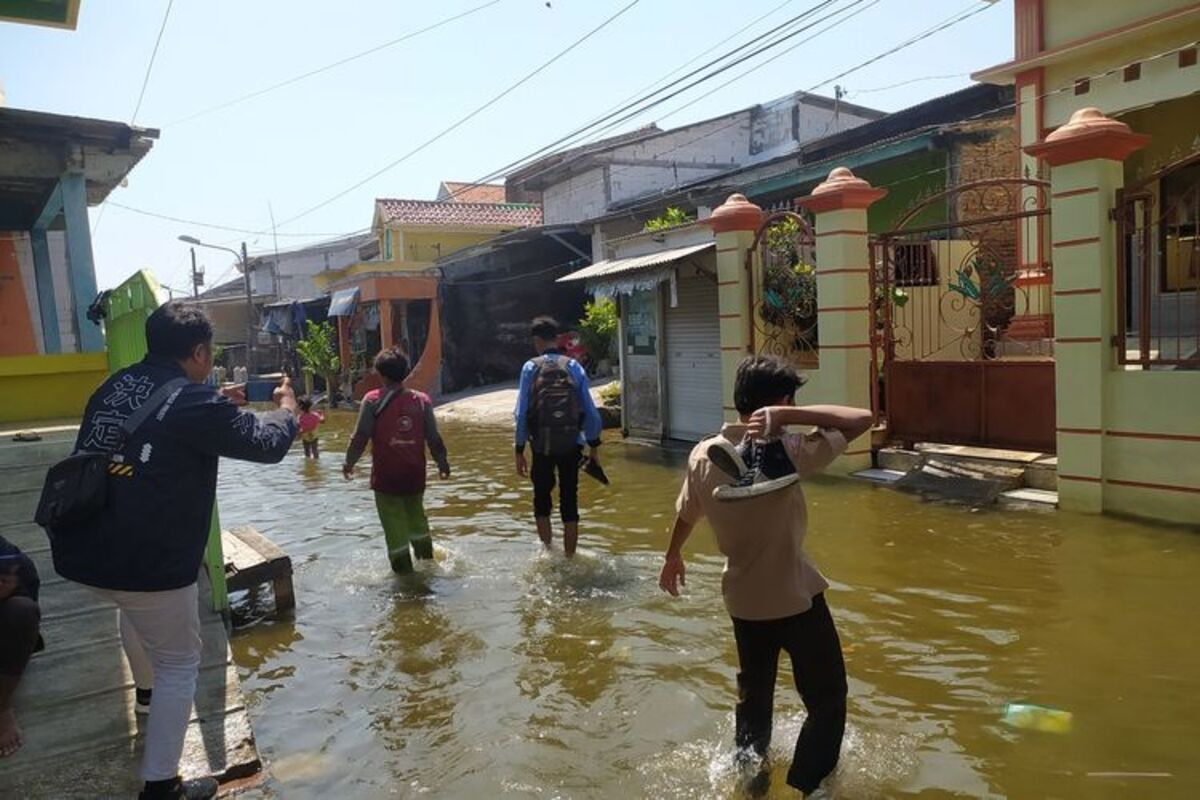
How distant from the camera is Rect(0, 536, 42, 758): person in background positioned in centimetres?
338

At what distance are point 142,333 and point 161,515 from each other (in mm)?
2037

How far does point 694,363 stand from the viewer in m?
13.0

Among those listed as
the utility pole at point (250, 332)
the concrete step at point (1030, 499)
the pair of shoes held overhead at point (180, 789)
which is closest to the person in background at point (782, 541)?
the pair of shoes held overhead at point (180, 789)

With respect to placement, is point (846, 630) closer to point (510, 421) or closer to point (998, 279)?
point (998, 279)

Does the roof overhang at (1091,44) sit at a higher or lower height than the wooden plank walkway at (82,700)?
higher

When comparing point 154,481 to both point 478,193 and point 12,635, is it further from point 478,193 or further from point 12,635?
point 478,193

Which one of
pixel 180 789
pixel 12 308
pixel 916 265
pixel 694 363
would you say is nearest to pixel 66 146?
pixel 180 789

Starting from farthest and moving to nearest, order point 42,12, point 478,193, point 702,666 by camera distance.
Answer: point 478,193, point 42,12, point 702,666

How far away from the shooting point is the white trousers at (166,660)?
2977mm

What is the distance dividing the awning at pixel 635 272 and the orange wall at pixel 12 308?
7253 mm

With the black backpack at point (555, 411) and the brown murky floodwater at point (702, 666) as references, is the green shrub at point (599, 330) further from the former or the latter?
the black backpack at point (555, 411)

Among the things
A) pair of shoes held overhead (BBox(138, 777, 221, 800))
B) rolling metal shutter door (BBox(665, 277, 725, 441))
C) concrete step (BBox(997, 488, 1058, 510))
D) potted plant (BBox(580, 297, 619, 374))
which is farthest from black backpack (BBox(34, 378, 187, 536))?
potted plant (BBox(580, 297, 619, 374))

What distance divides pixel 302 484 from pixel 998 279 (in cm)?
894

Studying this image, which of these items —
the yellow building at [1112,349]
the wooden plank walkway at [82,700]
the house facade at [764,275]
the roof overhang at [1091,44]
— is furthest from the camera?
the house facade at [764,275]
